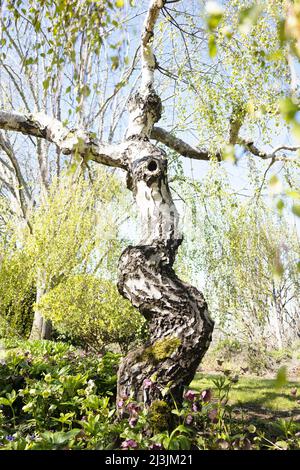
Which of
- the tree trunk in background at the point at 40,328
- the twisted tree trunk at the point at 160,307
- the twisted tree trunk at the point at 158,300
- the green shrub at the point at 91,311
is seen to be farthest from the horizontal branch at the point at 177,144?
the tree trunk in background at the point at 40,328

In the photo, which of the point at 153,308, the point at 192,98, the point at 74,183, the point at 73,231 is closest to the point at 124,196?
the point at 74,183

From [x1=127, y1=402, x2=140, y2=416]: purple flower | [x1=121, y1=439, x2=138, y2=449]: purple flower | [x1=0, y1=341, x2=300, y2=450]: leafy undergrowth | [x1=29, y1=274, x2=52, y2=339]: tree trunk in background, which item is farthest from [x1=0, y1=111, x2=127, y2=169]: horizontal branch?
[x1=29, y1=274, x2=52, y2=339]: tree trunk in background

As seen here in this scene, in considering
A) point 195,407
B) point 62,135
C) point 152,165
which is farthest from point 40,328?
point 195,407

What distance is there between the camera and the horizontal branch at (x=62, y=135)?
12.8 feet

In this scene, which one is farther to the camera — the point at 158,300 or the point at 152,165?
the point at 152,165

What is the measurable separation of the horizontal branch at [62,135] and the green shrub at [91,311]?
4716 mm

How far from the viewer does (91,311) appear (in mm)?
8539

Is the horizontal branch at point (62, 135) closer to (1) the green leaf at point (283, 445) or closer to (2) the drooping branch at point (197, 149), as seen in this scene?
(2) the drooping branch at point (197, 149)

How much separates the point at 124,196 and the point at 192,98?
16.4 ft

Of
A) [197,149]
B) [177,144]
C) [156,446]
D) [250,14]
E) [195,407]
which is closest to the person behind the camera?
[250,14]

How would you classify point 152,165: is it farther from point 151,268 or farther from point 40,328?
point 40,328

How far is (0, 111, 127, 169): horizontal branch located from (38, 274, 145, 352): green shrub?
15.5 feet

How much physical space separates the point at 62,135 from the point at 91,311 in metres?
5.13

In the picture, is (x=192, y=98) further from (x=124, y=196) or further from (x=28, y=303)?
(x=28, y=303)
